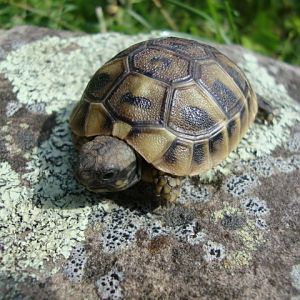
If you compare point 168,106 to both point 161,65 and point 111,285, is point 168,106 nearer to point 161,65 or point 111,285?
point 161,65

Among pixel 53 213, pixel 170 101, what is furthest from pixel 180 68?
pixel 53 213

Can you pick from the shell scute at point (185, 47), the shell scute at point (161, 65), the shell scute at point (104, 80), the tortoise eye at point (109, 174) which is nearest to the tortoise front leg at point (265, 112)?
the shell scute at point (185, 47)

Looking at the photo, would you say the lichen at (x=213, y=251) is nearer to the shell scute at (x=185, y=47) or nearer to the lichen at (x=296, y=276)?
the lichen at (x=296, y=276)

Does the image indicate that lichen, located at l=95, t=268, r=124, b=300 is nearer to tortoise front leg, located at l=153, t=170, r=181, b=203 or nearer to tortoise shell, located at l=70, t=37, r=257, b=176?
tortoise front leg, located at l=153, t=170, r=181, b=203

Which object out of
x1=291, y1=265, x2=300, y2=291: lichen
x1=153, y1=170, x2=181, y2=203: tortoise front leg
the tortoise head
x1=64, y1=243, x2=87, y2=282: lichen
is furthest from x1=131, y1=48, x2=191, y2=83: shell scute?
x1=291, y1=265, x2=300, y2=291: lichen

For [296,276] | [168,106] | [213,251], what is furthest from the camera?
[168,106]

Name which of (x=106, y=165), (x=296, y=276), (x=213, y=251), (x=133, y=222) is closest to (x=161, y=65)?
(x=106, y=165)
